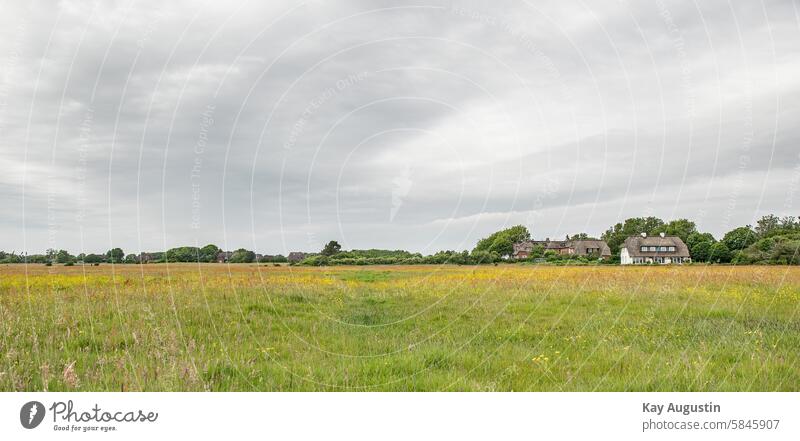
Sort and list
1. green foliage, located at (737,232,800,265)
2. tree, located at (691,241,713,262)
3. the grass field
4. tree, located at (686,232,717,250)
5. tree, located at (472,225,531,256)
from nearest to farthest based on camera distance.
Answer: the grass field → green foliage, located at (737,232,800,265) → tree, located at (691,241,713,262) → tree, located at (686,232,717,250) → tree, located at (472,225,531,256)

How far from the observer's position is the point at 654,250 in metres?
48.4

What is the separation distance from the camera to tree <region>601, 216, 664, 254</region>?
49875mm

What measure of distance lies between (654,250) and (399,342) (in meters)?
43.7

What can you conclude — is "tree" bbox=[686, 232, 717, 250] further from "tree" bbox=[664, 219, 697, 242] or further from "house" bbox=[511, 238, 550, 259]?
"house" bbox=[511, 238, 550, 259]

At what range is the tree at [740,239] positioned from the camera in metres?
35.1

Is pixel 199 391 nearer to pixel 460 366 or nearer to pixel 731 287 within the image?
pixel 460 366

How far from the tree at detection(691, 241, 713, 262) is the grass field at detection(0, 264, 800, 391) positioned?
19578 mm

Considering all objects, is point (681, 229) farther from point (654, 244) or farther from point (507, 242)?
Answer: point (507, 242)

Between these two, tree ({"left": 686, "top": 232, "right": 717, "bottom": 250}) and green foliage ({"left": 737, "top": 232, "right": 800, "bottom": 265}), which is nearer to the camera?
green foliage ({"left": 737, "top": 232, "right": 800, "bottom": 265})

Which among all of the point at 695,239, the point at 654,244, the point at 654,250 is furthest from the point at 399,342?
the point at 654,250

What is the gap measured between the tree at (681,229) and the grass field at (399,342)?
2560cm

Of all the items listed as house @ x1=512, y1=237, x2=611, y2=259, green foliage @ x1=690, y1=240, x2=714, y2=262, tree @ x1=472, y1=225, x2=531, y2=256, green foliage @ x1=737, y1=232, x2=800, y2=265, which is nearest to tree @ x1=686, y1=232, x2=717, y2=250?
green foliage @ x1=690, y1=240, x2=714, y2=262

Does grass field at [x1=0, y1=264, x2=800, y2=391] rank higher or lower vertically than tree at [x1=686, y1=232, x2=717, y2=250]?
lower

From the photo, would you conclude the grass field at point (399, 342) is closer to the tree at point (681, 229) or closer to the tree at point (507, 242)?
the tree at point (681, 229)
